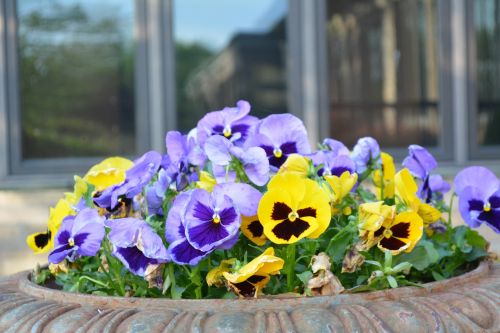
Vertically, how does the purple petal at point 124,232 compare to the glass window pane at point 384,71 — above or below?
below

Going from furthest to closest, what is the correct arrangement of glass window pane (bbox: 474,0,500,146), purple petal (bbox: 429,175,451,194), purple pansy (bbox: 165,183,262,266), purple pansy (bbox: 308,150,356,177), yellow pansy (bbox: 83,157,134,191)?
1. glass window pane (bbox: 474,0,500,146)
2. purple petal (bbox: 429,175,451,194)
3. yellow pansy (bbox: 83,157,134,191)
4. purple pansy (bbox: 308,150,356,177)
5. purple pansy (bbox: 165,183,262,266)

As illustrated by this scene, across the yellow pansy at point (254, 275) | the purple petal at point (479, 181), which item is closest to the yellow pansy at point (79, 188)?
the yellow pansy at point (254, 275)

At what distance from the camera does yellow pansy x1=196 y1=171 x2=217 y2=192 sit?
44.5 inches

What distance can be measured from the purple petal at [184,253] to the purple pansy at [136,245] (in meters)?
0.01

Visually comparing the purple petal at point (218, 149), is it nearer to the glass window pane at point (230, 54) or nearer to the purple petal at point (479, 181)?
the purple petal at point (479, 181)

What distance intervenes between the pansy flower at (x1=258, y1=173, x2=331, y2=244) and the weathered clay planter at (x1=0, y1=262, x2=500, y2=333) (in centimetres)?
11

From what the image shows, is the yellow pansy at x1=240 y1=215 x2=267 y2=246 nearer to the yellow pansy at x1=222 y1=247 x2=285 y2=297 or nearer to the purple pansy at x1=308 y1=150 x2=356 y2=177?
the yellow pansy at x1=222 y1=247 x2=285 y2=297

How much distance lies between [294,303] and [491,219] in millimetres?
468

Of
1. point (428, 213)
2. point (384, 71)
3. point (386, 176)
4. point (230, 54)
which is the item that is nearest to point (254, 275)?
point (428, 213)

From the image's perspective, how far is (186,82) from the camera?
5.33 meters

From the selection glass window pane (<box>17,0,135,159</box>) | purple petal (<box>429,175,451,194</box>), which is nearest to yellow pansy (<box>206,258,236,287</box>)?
purple petal (<box>429,175,451,194</box>)

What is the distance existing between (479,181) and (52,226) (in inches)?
27.8

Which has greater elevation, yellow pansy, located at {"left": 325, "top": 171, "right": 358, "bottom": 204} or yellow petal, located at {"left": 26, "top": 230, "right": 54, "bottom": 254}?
yellow pansy, located at {"left": 325, "top": 171, "right": 358, "bottom": 204}

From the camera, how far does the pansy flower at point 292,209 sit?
1032mm
